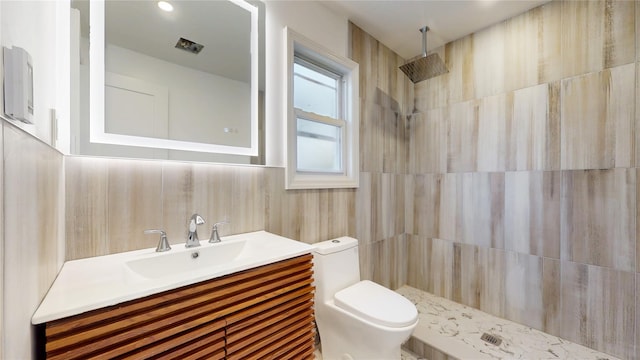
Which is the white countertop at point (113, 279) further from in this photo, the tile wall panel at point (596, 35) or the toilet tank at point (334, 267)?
the tile wall panel at point (596, 35)

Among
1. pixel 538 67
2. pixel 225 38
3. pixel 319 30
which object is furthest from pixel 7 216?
pixel 538 67

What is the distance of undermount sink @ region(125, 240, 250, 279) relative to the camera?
40.9 inches

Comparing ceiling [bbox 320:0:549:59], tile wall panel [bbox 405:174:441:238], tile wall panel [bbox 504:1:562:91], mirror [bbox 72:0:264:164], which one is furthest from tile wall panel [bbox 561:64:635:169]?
mirror [bbox 72:0:264:164]

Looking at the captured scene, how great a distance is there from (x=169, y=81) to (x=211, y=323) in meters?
1.11

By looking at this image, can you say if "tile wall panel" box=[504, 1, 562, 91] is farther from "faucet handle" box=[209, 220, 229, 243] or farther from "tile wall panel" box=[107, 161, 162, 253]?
"tile wall panel" box=[107, 161, 162, 253]

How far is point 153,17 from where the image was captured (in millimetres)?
1204

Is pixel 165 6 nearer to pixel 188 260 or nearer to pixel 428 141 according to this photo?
pixel 188 260

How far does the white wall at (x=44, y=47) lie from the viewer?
52 centimetres

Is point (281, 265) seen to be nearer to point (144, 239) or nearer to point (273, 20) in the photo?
point (144, 239)

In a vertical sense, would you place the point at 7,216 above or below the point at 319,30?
below

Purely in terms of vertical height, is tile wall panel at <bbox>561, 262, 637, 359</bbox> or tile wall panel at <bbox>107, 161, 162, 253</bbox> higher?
tile wall panel at <bbox>107, 161, 162, 253</bbox>

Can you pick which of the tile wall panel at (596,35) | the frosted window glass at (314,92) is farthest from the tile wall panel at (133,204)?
the tile wall panel at (596,35)

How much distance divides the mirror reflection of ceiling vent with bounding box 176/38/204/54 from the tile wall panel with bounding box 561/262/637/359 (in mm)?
2702

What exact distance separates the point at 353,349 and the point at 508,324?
4.37 feet
